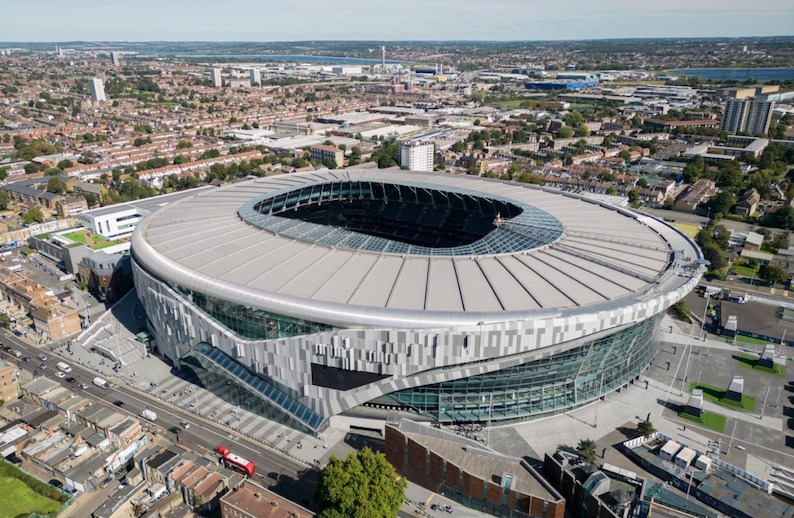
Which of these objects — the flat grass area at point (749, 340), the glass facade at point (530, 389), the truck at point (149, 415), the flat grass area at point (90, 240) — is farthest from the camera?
the flat grass area at point (90, 240)

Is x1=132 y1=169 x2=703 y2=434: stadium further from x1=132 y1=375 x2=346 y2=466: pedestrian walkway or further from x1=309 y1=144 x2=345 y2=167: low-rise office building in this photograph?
x1=309 y1=144 x2=345 y2=167: low-rise office building

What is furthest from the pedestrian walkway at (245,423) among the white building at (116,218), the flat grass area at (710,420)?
the white building at (116,218)

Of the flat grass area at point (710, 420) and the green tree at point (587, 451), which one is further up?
the green tree at point (587, 451)

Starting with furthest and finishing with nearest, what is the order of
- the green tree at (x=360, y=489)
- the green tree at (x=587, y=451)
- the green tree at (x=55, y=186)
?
the green tree at (x=55, y=186), the green tree at (x=587, y=451), the green tree at (x=360, y=489)

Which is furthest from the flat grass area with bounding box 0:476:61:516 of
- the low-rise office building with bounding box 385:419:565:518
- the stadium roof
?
the low-rise office building with bounding box 385:419:565:518

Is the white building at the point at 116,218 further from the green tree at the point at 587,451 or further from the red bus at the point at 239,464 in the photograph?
the green tree at the point at 587,451

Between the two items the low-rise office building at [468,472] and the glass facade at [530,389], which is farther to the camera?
the glass facade at [530,389]

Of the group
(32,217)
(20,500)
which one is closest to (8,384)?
(20,500)
